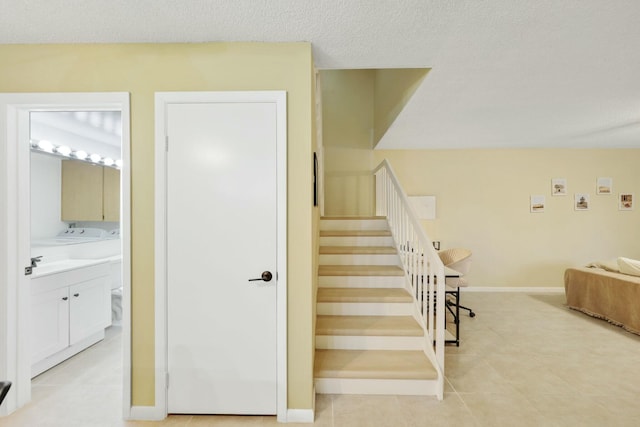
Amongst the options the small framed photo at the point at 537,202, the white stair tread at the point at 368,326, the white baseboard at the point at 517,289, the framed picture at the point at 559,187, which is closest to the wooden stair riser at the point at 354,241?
the white stair tread at the point at 368,326

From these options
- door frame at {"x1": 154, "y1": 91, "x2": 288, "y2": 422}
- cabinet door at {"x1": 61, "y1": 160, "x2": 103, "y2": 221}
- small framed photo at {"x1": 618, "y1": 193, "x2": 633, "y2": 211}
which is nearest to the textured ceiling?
door frame at {"x1": 154, "y1": 91, "x2": 288, "y2": 422}

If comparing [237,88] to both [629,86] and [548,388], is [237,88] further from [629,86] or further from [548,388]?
[629,86]

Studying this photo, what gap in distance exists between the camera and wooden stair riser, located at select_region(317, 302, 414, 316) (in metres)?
2.79

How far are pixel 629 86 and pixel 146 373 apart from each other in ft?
15.1

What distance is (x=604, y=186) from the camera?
521 cm

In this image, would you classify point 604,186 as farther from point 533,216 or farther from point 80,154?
point 80,154

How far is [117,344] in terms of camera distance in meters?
3.10

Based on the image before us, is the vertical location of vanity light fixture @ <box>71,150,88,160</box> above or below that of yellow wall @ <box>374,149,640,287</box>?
above

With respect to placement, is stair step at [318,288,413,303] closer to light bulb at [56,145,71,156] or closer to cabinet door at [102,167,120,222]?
cabinet door at [102,167,120,222]

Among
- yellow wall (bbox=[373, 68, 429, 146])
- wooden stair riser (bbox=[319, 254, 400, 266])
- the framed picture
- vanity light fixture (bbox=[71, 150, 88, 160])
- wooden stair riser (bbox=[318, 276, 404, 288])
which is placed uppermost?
yellow wall (bbox=[373, 68, 429, 146])

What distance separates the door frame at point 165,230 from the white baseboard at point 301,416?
0.11m

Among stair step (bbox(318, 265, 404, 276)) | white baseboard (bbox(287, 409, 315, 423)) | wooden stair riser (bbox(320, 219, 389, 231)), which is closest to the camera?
white baseboard (bbox(287, 409, 315, 423))

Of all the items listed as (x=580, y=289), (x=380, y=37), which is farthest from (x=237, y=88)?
(x=580, y=289)

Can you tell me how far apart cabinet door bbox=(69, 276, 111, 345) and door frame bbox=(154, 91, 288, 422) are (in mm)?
1478
